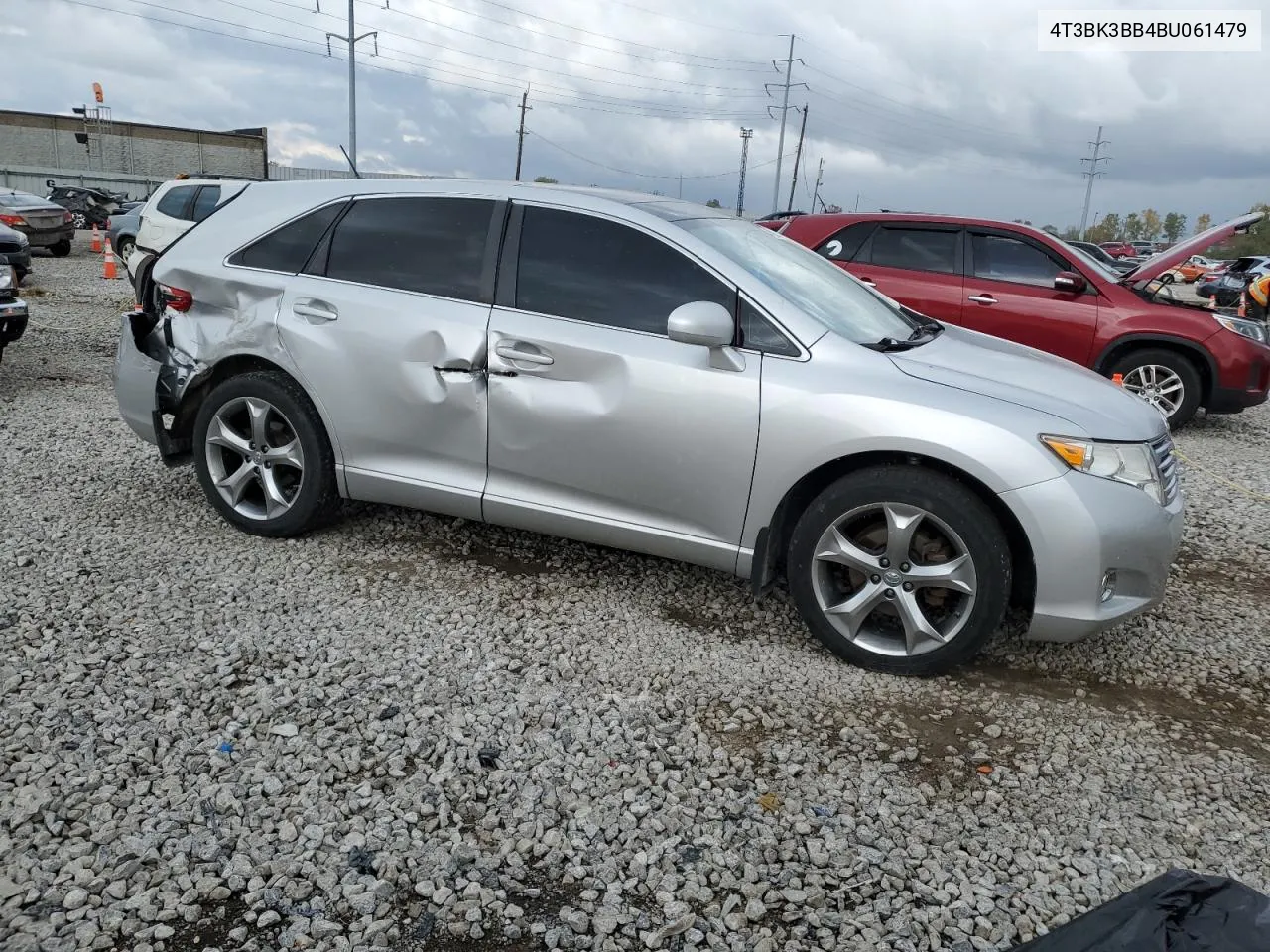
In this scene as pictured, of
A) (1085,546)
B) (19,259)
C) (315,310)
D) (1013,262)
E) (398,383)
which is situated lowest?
(1085,546)

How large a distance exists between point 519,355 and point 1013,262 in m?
6.03

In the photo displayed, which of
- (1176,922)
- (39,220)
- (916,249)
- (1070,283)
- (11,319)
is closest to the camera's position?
(1176,922)

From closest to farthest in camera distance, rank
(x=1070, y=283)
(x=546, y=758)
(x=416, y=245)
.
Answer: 1. (x=546, y=758)
2. (x=416, y=245)
3. (x=1070, y=283)

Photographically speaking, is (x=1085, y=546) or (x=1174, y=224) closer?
(x=1085, y=546)

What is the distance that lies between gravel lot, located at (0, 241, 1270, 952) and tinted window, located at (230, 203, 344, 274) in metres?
1.34

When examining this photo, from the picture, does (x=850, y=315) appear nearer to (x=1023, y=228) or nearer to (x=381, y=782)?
(x=381, y=782)

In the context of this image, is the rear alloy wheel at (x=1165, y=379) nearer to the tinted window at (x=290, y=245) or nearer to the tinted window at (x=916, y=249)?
the tinted window at (x=916, y=249)

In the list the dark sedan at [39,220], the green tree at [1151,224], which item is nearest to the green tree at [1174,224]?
the green tree at [1151,224]

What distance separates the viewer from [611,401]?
146 inches

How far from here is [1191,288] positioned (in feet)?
62.4

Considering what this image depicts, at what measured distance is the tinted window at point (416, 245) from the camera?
4117 mm

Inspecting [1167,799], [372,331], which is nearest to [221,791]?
[372,331]

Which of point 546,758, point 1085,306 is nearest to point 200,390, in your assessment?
point 546,758

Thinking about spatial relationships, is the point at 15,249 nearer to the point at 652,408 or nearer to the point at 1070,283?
the point at 652,408
